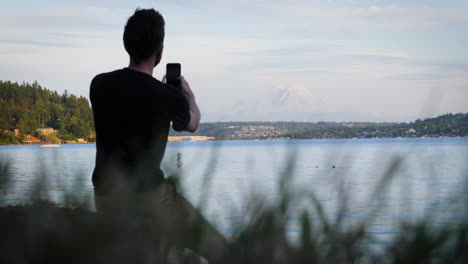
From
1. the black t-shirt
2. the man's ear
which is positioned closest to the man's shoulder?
the black t-shirt

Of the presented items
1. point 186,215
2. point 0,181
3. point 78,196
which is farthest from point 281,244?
point 0,181

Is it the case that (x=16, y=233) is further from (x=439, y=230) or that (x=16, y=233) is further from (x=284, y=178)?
(x=439, y=230)

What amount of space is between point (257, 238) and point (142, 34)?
2.07 m

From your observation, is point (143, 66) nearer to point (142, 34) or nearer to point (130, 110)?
point (142, 34)

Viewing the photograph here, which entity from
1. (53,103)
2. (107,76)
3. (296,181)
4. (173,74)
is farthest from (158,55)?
(53,103)

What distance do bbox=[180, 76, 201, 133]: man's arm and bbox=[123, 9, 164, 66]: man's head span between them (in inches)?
10.9

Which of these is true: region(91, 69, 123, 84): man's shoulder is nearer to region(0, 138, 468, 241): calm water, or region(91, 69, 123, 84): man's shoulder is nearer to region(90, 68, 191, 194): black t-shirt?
region(90, 68, 191, 194): black t-shirt

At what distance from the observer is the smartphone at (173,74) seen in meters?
3.28

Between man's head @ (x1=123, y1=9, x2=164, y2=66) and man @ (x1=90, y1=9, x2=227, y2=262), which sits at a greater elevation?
man's head @ (x1=123, y1=9, x2=164, y2=66)

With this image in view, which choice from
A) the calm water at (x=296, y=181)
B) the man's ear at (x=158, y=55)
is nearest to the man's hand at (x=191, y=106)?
the man's ear at (x=158, y=55)

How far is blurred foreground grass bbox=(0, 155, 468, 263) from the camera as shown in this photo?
120 centimetres

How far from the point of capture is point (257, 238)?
1.39 meters

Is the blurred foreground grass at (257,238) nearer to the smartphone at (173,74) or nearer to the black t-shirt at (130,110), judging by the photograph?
the black t-shirt at (130,110)

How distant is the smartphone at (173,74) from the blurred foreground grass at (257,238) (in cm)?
181
